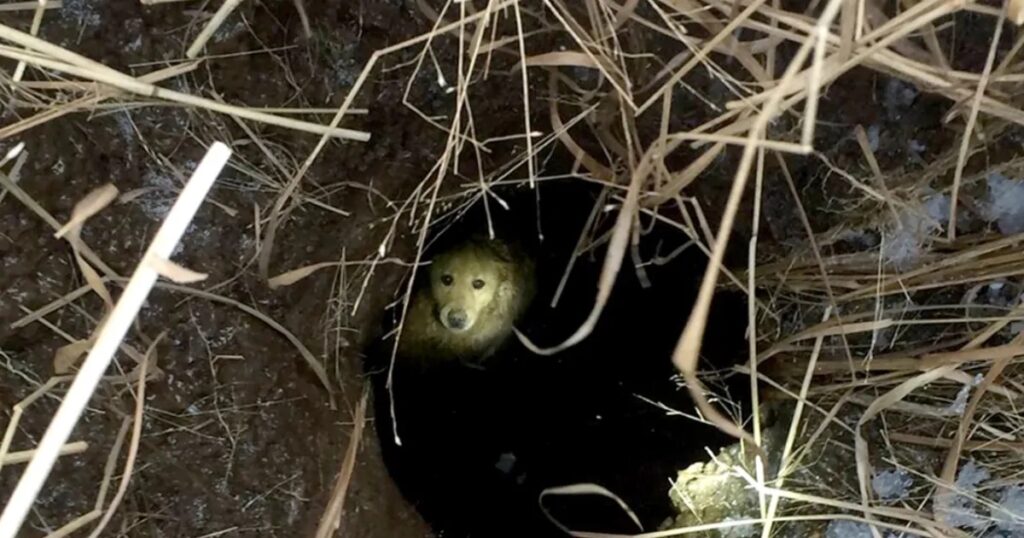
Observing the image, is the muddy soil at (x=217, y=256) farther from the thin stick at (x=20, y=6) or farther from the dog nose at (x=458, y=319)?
the dog nose at (x=458, y=319)

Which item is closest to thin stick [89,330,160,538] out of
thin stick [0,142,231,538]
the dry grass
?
the dry grass

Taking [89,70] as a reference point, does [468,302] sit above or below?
below

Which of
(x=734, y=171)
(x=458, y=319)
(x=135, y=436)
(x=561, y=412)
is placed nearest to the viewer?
(x=135, y=436)

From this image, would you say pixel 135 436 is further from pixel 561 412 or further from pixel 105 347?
pixel 561 412

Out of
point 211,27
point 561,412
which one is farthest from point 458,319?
point 211,27

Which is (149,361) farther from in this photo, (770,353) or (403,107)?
(770,353)

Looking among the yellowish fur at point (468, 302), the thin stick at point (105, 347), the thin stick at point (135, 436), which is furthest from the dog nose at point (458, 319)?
the thin stick at point (105, 347)

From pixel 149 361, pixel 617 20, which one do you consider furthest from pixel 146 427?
pixel 617 20

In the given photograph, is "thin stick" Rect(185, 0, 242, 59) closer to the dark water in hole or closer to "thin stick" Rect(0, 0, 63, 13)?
"thin stick" Rect(0, 0, 63, 13)
